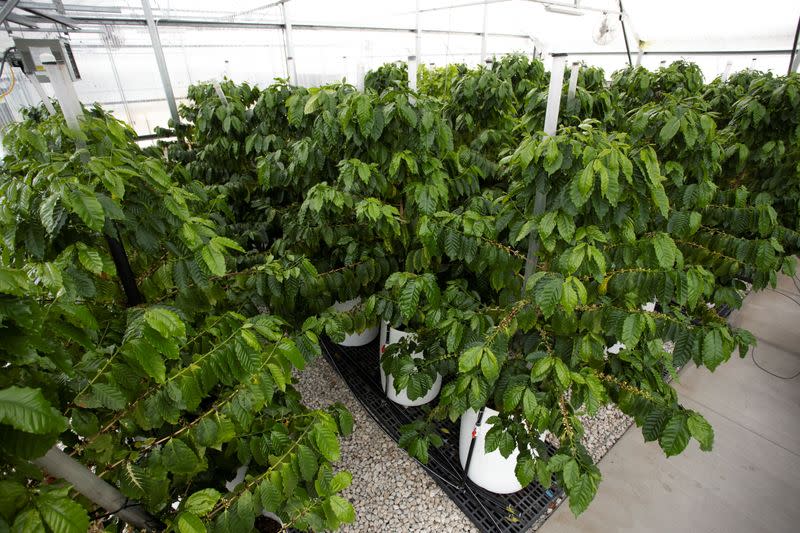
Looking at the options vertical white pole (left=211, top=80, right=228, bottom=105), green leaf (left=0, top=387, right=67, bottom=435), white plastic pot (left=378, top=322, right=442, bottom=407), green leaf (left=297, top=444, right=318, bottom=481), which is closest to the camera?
green leaf (left=0, top=387, right=67, bottom=435)

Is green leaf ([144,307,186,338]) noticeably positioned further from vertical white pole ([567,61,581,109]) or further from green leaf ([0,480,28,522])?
vertical white pole ([567,61,581,109])

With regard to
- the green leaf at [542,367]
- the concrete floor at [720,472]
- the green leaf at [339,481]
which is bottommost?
the concrete floor at [720,472]

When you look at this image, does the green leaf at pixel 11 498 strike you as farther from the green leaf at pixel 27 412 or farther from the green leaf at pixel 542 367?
the green leaf at pixel 542 367

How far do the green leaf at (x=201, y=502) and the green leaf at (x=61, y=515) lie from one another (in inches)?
12.8

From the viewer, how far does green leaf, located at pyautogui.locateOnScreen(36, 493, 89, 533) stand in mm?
574

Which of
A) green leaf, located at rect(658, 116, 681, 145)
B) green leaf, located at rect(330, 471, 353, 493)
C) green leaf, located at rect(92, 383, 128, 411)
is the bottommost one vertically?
green leaf, located at rect(330, 471, 353, 493)

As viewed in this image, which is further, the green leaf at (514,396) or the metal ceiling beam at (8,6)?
the green leaf at (514,396)

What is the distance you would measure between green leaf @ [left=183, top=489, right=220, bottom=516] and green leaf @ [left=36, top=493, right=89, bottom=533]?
0.33m

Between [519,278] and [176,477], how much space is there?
134cm

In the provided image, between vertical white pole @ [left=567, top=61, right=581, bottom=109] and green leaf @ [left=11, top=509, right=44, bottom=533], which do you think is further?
vertical white pole @ [left=567, top=61, right=581, bottom=109]

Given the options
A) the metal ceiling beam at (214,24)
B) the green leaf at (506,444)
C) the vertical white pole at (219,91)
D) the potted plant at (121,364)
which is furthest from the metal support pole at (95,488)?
the metal ceiling beam at (214,24)

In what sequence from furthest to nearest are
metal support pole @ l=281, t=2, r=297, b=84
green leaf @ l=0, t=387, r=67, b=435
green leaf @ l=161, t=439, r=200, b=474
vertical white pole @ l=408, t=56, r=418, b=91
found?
metal support pole @ l=281, t=2, r=297, b=84
vertical white pole @ l=408, t=56, r=418, b=91
green leaf @ l=161, t=439, r=200, b=474
green leaf @ l=0, t=387, r=67, b=435

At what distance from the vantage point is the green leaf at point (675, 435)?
1296 millimetres

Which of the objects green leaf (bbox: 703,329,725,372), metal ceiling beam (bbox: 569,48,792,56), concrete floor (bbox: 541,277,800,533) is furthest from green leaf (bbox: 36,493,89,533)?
metal ceiling beam (bbox: 569,48,792,56)
